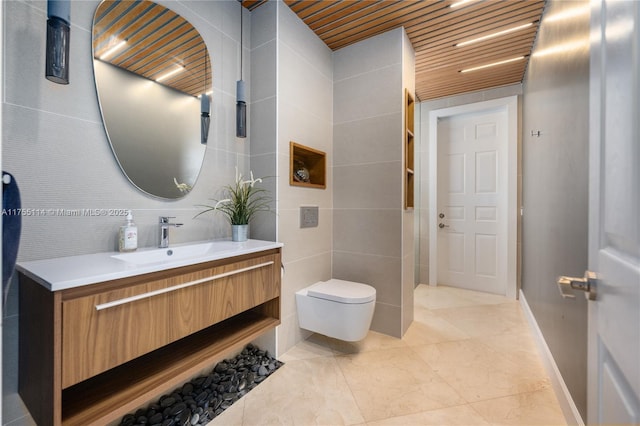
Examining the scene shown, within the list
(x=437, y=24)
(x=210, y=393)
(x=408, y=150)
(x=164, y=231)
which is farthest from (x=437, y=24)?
(x=210, y=393)

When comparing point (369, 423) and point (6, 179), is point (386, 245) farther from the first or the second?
point (6, 179)

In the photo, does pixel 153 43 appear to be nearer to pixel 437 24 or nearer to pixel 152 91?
pixel 152 91

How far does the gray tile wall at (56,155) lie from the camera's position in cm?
110

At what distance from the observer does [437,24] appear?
87.3 inches

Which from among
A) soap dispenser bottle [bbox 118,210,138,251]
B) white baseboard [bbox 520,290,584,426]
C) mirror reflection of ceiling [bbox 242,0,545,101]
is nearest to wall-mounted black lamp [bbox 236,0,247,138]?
mirror reflection of ceiling [bbox 242,0,545,101]

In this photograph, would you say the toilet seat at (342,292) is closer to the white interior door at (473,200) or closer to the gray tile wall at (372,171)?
the gray tile wall at (372,171)

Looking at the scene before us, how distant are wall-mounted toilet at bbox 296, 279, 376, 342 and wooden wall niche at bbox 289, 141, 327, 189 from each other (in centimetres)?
81

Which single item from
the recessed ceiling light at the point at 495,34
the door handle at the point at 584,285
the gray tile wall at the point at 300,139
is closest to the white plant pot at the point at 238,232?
the gray tile wall at the point at 300,139

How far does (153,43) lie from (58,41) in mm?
528

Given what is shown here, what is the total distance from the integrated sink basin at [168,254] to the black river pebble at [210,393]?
75 cm

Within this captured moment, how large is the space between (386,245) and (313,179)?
0.80 m

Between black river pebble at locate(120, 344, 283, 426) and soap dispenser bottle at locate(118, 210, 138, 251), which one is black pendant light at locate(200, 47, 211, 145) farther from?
black river pebble at locate(120, 344, 283, 426)

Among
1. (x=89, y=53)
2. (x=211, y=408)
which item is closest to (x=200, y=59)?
(x=89, y=53)

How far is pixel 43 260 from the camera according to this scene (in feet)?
3.81
